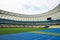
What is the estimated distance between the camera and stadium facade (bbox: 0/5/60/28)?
226 ft

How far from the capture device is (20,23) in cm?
7762

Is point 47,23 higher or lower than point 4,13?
lower

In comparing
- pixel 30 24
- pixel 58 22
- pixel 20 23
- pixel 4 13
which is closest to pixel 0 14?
pixel 4 13

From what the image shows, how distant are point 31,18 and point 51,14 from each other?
17.8 meters

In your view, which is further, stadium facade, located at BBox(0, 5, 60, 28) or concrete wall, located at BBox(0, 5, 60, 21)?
concrete wall, located at BBox(0, 5, 60, 21)

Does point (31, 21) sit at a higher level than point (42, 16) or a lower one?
lower

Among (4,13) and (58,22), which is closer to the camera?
(58,22)

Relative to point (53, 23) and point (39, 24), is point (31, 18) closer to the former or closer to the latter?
point (39, 24)

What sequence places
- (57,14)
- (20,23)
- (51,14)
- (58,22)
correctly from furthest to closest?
1. (51,14)
2. (57,14)
3. (20,23)
4. (58,22)

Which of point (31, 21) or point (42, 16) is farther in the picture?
point (42, 16)

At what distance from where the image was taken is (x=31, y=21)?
83625 millimetres

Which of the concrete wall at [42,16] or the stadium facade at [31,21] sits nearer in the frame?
the stadium facade at [31,21]

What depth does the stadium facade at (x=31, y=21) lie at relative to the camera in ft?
226

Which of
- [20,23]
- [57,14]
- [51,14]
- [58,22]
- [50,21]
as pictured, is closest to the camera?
[58,22]
